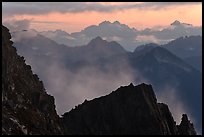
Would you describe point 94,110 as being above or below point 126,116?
above

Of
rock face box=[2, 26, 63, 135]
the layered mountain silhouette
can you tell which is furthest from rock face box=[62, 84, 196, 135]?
rock face box=[2, 26, 63, 135]

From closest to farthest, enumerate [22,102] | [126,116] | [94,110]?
[22,102] < [126,116] < [94,110]

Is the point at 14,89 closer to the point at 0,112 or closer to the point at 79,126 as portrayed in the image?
the point at 0,112

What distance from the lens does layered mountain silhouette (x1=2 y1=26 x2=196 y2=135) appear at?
132 m

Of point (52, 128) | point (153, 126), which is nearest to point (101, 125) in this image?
point (153, 126)

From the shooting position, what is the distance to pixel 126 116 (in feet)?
583

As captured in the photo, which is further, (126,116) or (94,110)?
(94,110)

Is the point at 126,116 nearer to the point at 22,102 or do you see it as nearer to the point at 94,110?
the point at 94,110

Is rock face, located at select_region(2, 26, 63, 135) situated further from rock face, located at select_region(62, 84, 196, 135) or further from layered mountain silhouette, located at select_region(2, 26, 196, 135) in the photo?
rock face, located at select_region(62, 84, 196, 135)

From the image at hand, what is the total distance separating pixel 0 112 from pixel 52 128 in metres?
36.1

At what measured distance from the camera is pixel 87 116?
183500 millimetres

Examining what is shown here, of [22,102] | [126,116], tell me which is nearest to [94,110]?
[126,116]

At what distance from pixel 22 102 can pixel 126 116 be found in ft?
211

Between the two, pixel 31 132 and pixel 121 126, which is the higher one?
pixel 121 126
